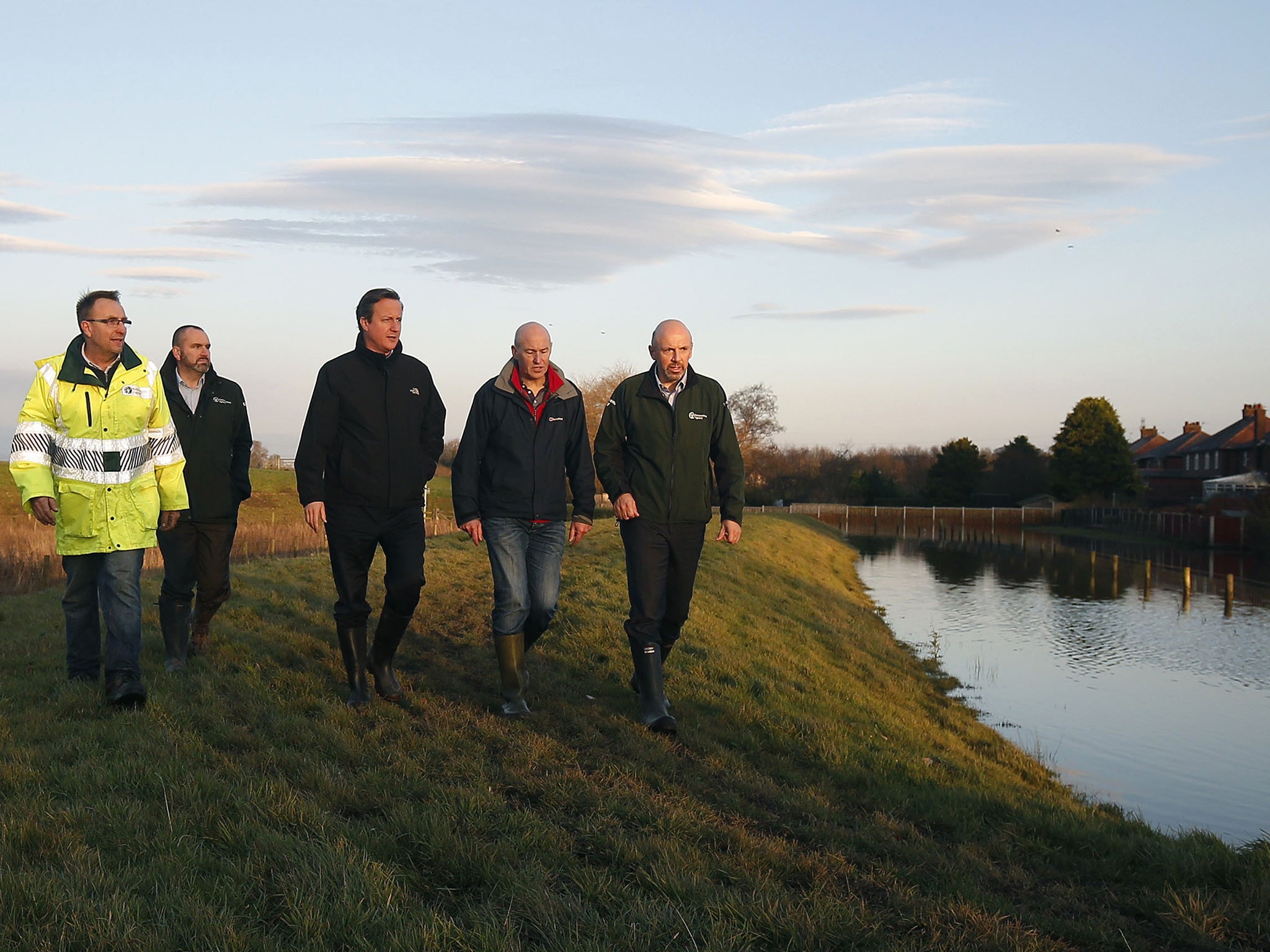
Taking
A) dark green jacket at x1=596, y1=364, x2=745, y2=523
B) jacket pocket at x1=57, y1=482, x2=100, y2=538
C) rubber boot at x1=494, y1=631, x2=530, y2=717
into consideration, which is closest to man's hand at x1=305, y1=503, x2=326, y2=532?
jacket pocket at x1=57, y1=482, x2=100, y2=538

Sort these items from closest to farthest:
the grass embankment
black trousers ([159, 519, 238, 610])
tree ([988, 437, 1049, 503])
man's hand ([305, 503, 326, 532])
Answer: the grass embankment
man's hand ([305, 503, 326, 532])
black trousers ([159, 519, 238, 610])
tree ([988, 437, 1049, 503])

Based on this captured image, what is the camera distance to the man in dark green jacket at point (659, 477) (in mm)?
6207

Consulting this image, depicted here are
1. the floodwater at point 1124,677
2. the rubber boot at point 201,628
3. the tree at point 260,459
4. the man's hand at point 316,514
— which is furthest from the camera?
the tree at point 260,459

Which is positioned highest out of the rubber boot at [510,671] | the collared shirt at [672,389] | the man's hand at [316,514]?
the collared shirt at [672,389]

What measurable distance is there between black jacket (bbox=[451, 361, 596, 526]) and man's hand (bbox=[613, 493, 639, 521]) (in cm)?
20

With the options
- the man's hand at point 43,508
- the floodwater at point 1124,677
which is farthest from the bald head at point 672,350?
the floodwater at point 1124,677

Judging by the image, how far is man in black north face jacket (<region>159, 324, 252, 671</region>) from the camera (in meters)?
6.87

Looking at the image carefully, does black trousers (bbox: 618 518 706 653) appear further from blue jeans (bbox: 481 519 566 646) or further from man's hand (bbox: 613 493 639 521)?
blue jeans (bbox: 481 519 566 646)

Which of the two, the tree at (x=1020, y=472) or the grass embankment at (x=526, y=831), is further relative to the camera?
the tree at (x=1020, y=472)

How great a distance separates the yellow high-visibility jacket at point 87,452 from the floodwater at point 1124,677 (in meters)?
6.80

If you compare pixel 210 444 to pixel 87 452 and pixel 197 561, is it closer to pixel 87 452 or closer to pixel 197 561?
pixel 197 561

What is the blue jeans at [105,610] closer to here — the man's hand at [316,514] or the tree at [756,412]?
the man's hand at [316,514]

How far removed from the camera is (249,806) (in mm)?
4047

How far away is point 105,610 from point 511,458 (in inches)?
96.3
